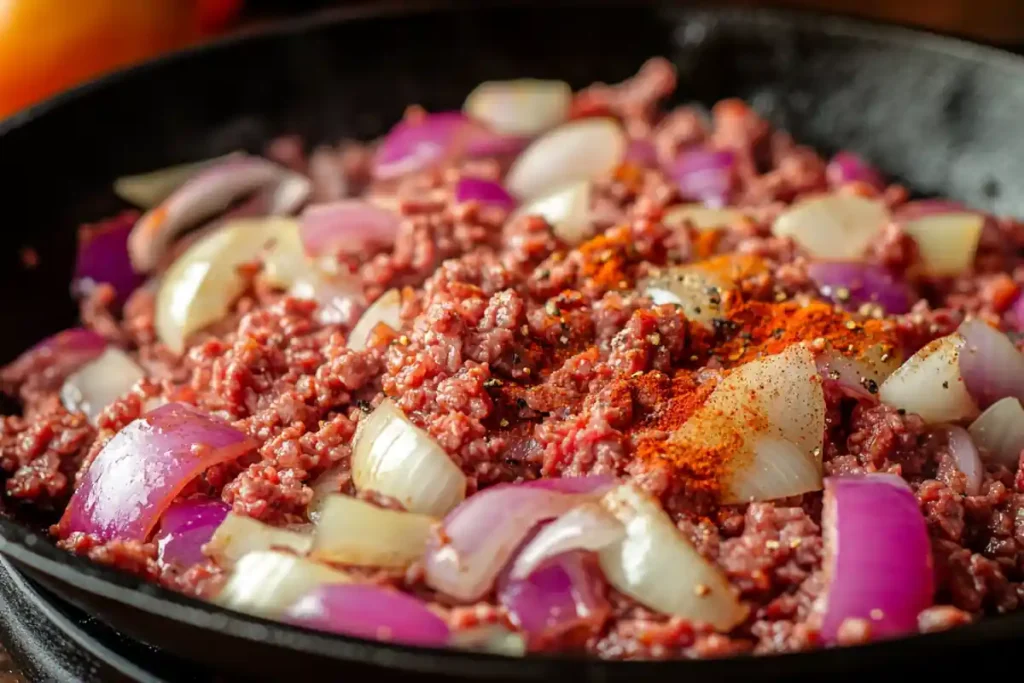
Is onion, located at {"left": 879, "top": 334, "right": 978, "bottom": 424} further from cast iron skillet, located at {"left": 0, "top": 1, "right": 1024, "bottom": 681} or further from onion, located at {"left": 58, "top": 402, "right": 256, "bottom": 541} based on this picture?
onion, located at {"left": 58, "top": 402, "right": 256, "bottom": 541}

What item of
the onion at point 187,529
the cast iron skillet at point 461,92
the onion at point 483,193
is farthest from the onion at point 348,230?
the onion at point 187,529

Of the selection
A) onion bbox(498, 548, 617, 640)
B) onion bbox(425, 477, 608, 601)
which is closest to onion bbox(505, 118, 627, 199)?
onion bbox(425, 477, 608, 601)

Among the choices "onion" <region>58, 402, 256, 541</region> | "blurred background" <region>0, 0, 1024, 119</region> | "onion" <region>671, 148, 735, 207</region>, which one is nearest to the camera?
"onion" <region>58, 402, 256, 541</region>

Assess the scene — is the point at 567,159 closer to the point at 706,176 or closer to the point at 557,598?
the point at 706,176

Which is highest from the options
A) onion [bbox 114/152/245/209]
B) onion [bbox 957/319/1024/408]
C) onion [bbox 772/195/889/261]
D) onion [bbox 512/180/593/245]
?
onion [bbox 114/152/245/209]

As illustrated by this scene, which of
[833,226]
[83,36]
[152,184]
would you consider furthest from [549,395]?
[83,36]

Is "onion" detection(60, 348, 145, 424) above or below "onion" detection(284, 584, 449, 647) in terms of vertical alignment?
above
